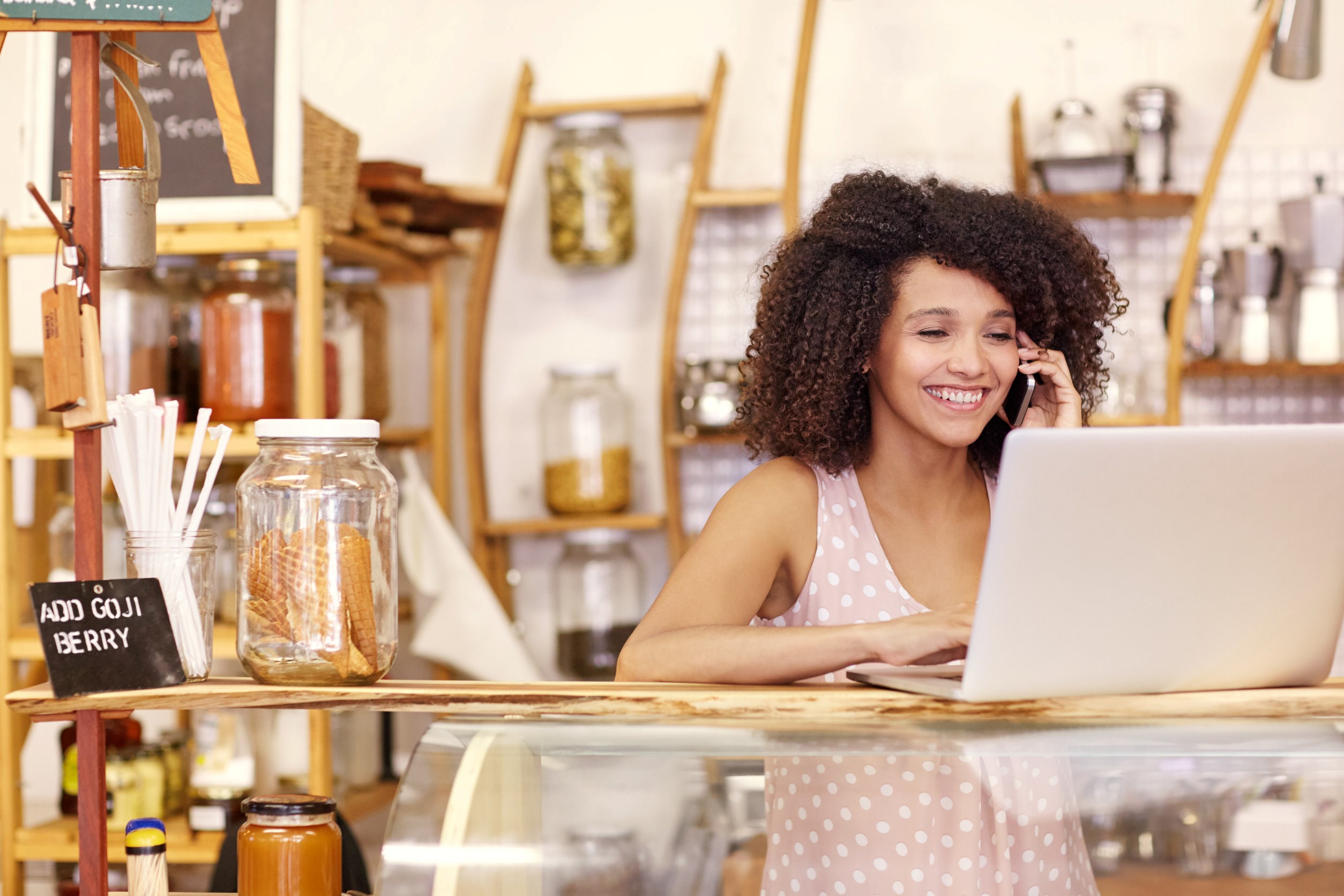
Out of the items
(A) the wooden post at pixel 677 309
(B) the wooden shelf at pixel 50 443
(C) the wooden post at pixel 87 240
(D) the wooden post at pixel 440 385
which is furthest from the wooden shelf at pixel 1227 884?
(D) the wooden post at pixel 440 385

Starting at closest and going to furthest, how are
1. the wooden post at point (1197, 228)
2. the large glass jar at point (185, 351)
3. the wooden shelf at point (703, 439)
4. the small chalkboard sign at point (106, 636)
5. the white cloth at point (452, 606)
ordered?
the small chalkboard sign at point (106, 636), the large glass jar at point (185, 351), the wooden post at point (1197, 228), the white cloth at point (452, 606), the wooden shelf at point (703, 439)

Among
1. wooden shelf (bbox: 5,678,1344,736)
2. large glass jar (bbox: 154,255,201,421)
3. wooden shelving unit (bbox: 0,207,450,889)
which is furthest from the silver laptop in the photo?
large glass jar (bbox: 154,255,201,421)

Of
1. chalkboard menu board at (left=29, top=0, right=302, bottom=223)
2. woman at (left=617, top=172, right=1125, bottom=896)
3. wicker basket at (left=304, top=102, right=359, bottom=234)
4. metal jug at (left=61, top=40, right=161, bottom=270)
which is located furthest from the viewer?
wicker basket at (left=304, top=102, right=359, bottom=234)

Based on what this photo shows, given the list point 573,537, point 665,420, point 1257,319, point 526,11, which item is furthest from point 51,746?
point 1257,319

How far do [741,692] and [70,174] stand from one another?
68cm

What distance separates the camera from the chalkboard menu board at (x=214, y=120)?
2191 mm

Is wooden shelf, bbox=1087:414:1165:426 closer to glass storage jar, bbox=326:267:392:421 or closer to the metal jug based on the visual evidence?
glass storage jar, bbox=326:267:392:421

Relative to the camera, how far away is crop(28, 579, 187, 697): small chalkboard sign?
0.95 metres

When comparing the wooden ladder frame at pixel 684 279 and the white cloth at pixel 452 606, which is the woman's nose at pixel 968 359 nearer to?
the wooden ladder frame at pixel 684 279

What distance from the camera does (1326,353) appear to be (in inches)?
Answer: 111

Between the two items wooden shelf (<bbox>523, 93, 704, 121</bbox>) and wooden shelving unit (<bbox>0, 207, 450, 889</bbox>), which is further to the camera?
wooden shelf (<bbox>523, 93, 704, 121</bbox>)

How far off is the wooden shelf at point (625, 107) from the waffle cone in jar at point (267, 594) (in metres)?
2.14

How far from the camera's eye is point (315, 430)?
103cm

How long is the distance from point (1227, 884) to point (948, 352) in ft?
2.10
